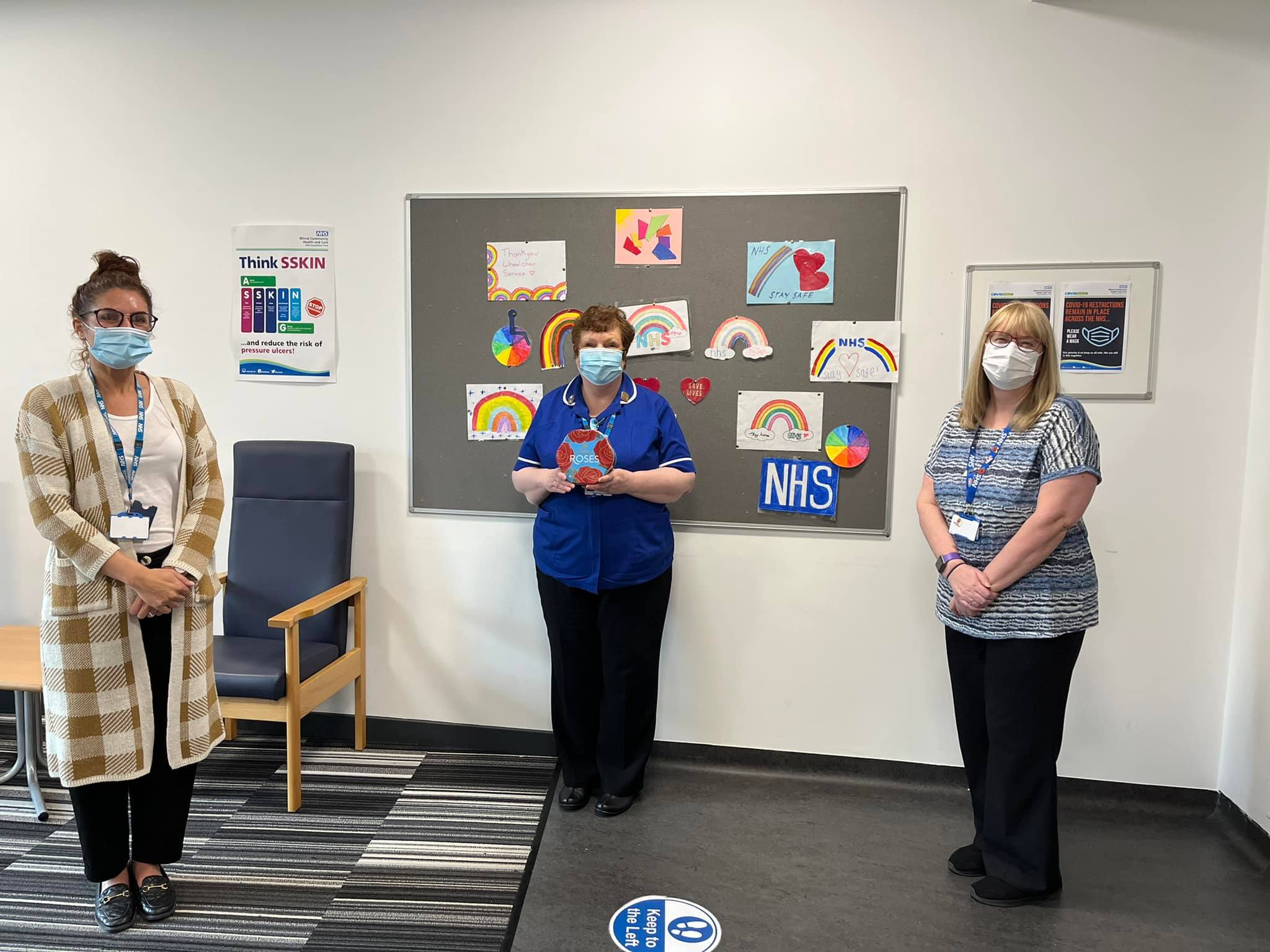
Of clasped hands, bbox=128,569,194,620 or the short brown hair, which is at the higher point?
the short brown hair

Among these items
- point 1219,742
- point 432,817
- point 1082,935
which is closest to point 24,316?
point 432,817

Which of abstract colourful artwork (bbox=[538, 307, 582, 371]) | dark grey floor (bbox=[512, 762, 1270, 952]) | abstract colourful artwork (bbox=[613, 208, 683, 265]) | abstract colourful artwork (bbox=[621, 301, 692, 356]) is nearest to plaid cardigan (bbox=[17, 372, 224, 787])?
dark grey floor (bbox=[512, 762, 1270, 952])

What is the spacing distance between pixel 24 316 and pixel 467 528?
1976mm

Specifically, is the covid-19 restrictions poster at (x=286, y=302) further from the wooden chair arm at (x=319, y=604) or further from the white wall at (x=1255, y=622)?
the white wall at (x=1255, y=622)

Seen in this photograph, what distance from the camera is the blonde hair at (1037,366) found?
1936 millimetres

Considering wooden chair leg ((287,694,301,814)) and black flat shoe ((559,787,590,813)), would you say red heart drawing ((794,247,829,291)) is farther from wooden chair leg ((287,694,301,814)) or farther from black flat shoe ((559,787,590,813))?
wooden chair leg ((287,694,301,814))

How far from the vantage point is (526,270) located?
9.11 feet

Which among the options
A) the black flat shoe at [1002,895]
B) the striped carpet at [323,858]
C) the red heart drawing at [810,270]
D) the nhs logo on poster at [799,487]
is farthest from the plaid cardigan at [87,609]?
the black flat shoe at [1002,895]

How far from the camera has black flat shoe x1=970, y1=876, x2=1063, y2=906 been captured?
207cm

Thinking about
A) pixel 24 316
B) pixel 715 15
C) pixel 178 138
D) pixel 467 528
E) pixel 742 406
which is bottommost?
pixel 467 528

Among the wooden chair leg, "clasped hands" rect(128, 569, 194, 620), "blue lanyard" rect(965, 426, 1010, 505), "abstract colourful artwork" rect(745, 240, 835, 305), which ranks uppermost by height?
"abstract colourful artwork" rect(745, 240, 835, 305)

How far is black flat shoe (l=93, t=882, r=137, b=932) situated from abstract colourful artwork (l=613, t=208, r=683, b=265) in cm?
233

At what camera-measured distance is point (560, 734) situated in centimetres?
263

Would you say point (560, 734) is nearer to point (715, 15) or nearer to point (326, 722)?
point (326, 722)
